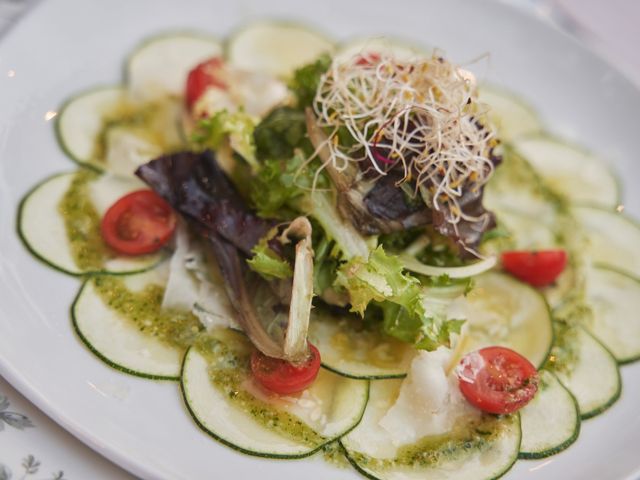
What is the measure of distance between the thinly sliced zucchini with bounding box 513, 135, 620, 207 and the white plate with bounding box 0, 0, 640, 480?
0.56 ft

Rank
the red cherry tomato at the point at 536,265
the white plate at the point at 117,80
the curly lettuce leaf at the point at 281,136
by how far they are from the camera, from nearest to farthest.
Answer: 1. the white plate at the point at 117,80
2. the curly lettuce leaf at the point at 281,136
3. the red cherry tomato at the point at 536,265

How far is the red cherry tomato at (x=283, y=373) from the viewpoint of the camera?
399cm

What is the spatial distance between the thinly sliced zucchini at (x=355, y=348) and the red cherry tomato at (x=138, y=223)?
3.79ft

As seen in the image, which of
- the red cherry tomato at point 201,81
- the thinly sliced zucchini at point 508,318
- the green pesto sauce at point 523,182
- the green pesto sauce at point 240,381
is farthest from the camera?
the green pesto sauce at point 523,182

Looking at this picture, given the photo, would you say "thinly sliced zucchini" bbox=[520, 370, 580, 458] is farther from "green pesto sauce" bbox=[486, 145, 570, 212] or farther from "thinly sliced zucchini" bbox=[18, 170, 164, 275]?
"thinly sliced zucchini" bbox=[18, 170, 164, 275]

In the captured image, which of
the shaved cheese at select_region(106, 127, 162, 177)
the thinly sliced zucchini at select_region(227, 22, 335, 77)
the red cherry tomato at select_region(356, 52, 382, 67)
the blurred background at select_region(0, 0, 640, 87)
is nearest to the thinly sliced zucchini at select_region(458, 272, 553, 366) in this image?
the red cherry tomato at select_region(356, 52, 382, 67)

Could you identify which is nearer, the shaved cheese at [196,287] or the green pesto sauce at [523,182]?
the shaved cheese at [196,287]

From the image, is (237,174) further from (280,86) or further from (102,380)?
(102,380)

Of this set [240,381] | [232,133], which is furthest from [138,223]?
[240,381]

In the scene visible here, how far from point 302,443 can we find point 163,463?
75cm

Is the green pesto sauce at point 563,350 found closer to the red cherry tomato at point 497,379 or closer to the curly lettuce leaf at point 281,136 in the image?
the red cherry tomato at point 497,379

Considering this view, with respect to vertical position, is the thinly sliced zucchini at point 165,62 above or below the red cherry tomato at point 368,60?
below

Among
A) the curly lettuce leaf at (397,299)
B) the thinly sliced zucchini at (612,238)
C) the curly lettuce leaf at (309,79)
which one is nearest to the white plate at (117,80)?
the thinly sliced zucchini at (612,238)

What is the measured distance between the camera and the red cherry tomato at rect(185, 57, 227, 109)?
571 cm
